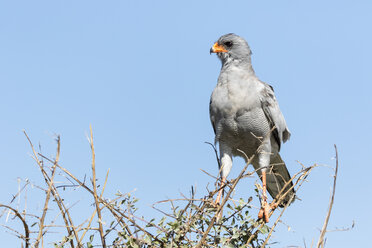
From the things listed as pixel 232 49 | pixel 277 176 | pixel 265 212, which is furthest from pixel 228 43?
pixel 265 212

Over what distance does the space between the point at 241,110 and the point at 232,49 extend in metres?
0.76

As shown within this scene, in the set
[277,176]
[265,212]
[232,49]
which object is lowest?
[265,212]

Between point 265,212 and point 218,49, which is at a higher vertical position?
point 218,49

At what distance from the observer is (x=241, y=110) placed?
5.06 metres

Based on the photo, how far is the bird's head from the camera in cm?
545

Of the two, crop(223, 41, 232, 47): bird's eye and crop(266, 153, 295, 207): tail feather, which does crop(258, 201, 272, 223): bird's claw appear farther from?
crop(223, 41, 232, 47): bird's eye

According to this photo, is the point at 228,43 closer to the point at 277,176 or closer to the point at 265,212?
the point at 277,176

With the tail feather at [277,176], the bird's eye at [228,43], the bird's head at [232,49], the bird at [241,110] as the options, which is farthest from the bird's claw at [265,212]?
the bird's eye at [228,43]

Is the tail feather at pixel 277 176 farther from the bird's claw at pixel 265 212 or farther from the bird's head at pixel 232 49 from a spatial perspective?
the bird's claw at pixel 265 212

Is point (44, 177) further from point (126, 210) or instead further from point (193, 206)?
point (193, 206)

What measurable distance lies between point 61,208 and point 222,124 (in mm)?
2201

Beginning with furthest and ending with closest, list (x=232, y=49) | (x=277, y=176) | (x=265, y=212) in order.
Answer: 1. (x=277, y=176)
2. (x=232, y=49)
3. (x=265, y=212)

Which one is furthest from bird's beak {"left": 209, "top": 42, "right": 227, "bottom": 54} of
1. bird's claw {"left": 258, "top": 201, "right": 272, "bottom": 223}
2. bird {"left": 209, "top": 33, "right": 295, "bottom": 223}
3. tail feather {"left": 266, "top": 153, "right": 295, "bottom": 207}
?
bird's claw {"left": 258, "top": 201, "right": 272, "bottom": 223}

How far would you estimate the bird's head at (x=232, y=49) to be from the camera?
545cm
